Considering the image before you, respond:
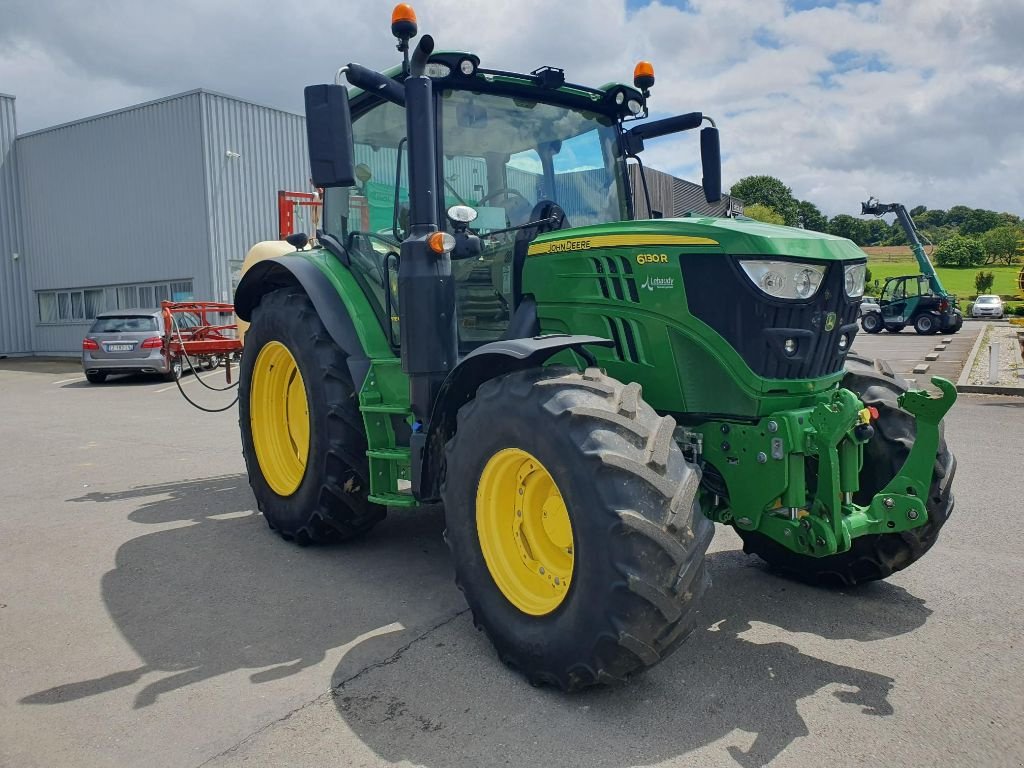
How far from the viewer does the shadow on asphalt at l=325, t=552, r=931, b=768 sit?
9.35 feet

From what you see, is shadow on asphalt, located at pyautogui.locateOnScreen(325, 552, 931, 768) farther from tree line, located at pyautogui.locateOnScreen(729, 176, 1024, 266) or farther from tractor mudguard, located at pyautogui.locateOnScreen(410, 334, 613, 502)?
tree line, located at pyautogui.locateOnScreen(729, 176, 1024, 266)

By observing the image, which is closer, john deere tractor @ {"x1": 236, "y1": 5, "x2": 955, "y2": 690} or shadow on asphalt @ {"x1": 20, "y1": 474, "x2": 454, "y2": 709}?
john deere tractor @ {"x1": 236, "y1": 5, "x2": 955, "y2": 690}

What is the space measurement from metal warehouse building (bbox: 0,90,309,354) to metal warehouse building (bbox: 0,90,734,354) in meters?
0.03

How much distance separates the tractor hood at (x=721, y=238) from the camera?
137 inches

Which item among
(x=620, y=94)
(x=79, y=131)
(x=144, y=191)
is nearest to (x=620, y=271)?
(x=620, y=94)

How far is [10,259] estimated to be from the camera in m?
26.3

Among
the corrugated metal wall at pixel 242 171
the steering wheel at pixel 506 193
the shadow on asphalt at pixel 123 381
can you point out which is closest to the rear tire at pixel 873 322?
the corrugated metal wall at pixel 242 171

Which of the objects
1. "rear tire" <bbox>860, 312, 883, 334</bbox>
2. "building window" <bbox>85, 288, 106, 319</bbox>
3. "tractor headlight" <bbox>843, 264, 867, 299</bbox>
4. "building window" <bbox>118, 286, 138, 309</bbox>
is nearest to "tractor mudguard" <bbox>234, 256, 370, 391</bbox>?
"tractor headlight" <bbox>843, 264, 867, 299</bbox>

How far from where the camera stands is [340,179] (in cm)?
369

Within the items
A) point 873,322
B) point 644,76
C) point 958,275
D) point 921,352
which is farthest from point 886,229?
point 644,76

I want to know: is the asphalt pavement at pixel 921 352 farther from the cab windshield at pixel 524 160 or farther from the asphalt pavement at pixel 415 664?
the asphalt pavement at pixel 415 664

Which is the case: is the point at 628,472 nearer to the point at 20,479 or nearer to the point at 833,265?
the point at 833,265

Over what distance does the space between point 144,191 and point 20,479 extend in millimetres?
17536

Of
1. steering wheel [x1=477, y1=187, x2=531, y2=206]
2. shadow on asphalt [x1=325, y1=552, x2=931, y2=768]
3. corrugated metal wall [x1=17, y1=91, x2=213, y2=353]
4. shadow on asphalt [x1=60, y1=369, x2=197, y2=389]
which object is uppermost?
corrugated metal wall [x1=17, y1=91, x2=213, y2=353]
